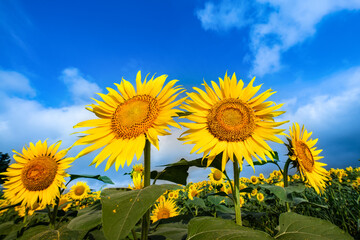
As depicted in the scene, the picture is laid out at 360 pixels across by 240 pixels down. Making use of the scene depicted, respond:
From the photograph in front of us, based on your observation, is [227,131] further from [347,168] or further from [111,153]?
[347,168]

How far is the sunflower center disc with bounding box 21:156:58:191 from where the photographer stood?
3082 mm

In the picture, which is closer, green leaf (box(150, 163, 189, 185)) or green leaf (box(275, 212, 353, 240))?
green leaf (box(275, 212, 353, 240))

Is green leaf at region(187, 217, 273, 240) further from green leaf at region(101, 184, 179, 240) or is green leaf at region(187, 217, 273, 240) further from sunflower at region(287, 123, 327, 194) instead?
sunflower at region(287, 123, 327, 194)

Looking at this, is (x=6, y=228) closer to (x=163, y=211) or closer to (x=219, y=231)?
(x=163, y=211)

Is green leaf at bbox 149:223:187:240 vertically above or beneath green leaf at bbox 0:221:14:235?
above

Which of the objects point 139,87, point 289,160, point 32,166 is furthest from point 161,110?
point 32,166

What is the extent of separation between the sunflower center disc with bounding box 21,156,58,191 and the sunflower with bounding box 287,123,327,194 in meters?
2.97

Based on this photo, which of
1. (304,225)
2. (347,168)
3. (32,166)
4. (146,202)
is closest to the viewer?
(146,202)

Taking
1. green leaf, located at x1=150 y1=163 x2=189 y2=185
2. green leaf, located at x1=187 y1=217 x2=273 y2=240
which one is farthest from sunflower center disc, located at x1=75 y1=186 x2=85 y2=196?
green leaf, located at x1=187 y1=217 x2=273 y2=240

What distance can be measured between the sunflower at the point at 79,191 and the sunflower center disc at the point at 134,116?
4913 mm

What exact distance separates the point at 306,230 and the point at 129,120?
1.50 m

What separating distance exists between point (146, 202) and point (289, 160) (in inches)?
87.8

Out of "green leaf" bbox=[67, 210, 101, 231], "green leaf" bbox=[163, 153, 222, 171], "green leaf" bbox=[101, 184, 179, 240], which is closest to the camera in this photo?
"green leaf" bbox=[101, 184, 179, 240]

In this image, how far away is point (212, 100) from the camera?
2.17 m
